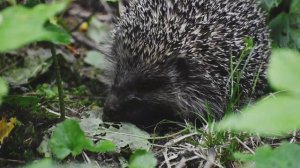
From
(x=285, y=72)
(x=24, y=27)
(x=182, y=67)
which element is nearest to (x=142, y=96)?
(x=182, y=67)

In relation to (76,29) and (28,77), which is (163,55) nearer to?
(28,77)

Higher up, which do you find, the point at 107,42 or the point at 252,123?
the point at 252,123

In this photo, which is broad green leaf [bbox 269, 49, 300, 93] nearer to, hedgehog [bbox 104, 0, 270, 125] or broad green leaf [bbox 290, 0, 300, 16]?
hedgehog [bbox 104, 0, 270, 125]

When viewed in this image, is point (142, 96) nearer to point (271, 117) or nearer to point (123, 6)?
point (123, 6)

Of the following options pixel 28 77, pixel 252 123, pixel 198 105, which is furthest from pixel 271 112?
pixel 28 77

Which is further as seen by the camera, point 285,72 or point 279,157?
point 279,157

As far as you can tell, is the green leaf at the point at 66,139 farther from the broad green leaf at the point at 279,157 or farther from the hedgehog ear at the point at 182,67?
the hedgehog ear at the point at 182,67

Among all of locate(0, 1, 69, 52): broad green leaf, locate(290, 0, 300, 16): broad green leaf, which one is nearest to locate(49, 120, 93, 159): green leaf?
locate(0, 1, 69, 52): broad green leaf
